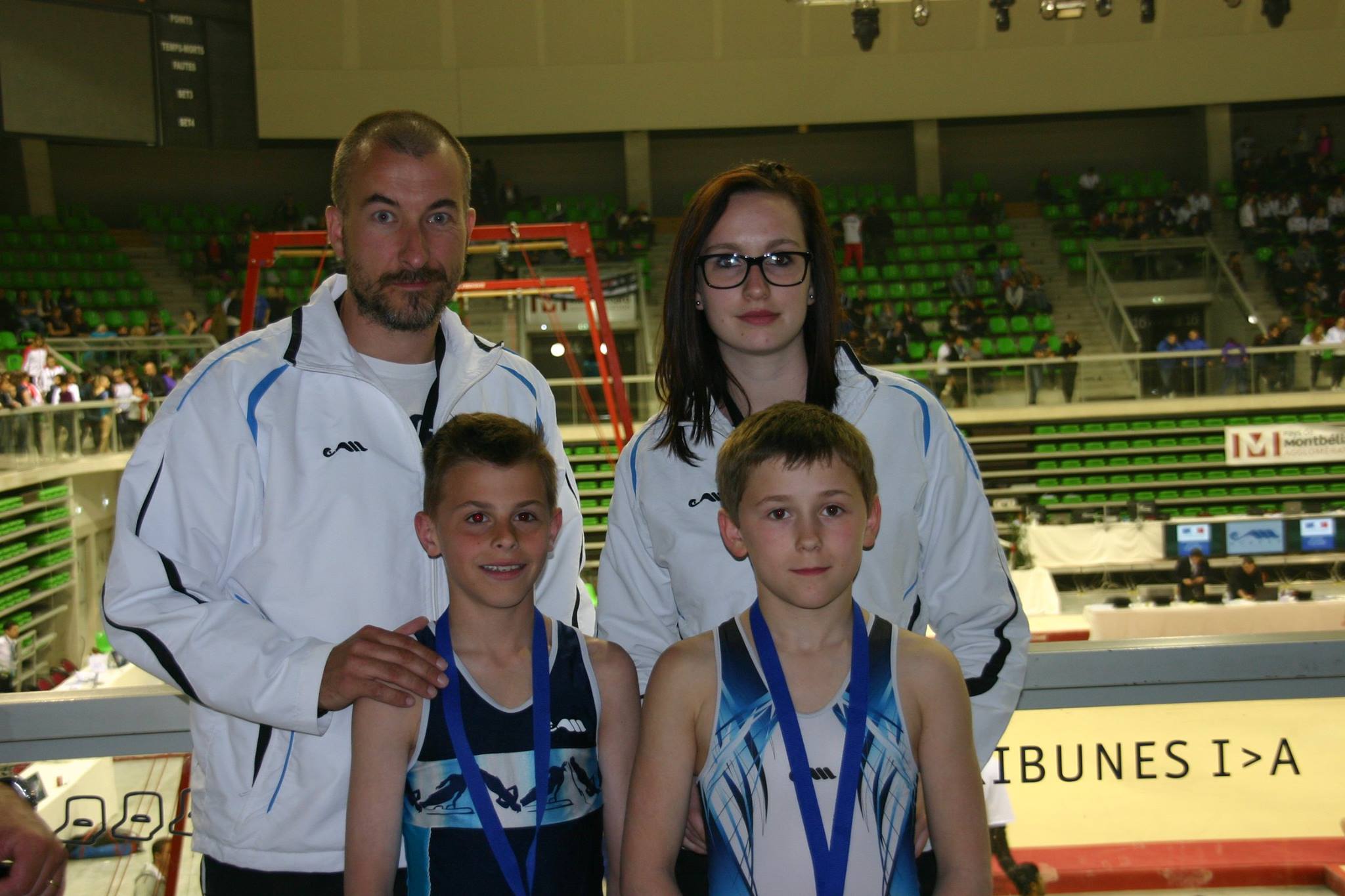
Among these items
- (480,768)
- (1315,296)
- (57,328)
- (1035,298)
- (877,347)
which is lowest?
(480,768)

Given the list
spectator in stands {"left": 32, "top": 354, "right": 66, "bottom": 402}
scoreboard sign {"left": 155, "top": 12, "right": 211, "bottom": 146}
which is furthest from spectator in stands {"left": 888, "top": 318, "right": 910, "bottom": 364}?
spectator in stands {"left": 32, "top": 354, "right": 66, "bottom": 402}

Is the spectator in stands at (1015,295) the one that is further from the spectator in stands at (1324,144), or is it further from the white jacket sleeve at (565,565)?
the white jacket sleeve at (565,565)

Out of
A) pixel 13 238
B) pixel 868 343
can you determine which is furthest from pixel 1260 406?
pixel 13 238

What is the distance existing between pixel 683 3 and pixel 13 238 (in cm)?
1036

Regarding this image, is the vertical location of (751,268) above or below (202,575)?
above

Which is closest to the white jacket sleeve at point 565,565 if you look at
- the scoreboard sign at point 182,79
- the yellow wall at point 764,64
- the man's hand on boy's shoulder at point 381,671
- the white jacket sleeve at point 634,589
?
the white jacket sleeve at point 634,589

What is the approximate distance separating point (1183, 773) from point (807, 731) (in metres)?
0.84

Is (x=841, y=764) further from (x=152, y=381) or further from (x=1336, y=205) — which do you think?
(x=1336, y=205)

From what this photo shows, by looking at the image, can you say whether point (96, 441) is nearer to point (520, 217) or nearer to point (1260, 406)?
point (520, 217)

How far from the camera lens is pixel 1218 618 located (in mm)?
9367

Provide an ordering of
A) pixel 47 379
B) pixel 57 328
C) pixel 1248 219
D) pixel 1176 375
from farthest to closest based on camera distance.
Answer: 1. pixel 1248 219
2. pixel 57 328
3. pixel 1176 375
4. pixel 47 379

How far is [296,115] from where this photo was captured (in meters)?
17.9

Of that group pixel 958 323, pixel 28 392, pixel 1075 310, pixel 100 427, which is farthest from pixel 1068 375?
pixel 28 392

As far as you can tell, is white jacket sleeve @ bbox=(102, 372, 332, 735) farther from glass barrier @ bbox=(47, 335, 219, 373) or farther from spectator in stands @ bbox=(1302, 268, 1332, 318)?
Answer: spectator in stands @ bbox=(1302, 268, 1332, 318)
